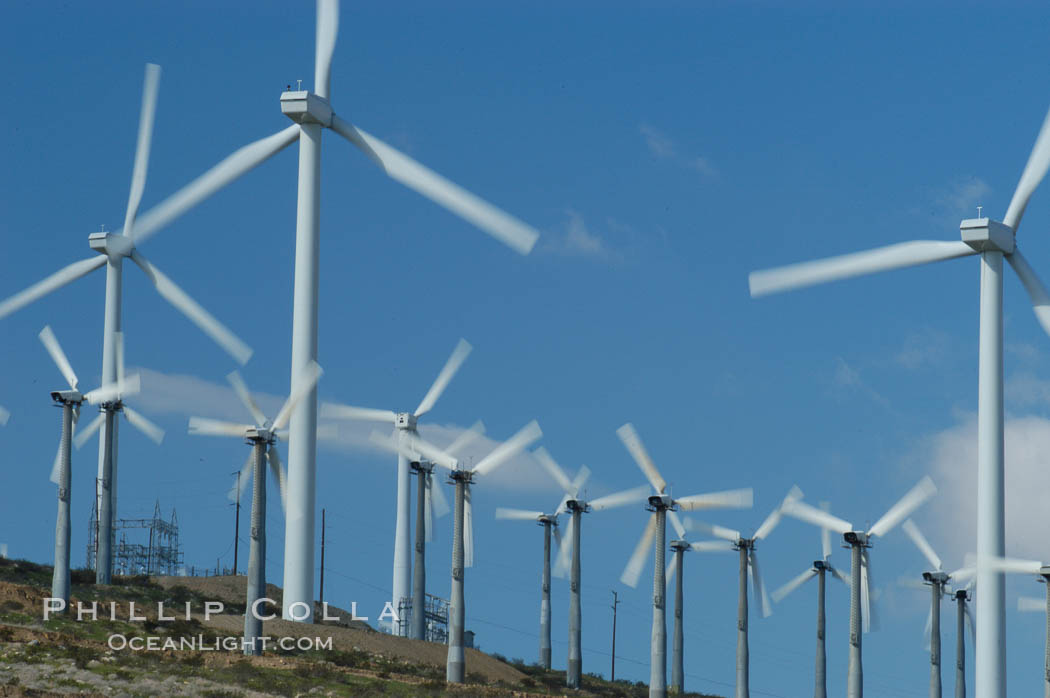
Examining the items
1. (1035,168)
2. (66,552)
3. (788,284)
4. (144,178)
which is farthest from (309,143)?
(1035,168)

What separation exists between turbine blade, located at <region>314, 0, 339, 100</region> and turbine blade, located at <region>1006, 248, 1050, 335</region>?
1689 inches

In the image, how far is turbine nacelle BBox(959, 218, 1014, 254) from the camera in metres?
65.8

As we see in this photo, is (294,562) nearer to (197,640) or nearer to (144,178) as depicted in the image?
(197,640)

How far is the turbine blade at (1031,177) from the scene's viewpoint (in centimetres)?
6391

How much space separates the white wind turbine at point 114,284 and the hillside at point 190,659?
801 cm

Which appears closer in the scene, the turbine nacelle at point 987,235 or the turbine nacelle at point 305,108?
the turbine nacelle at point 987,235

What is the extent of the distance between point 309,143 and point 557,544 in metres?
41.0

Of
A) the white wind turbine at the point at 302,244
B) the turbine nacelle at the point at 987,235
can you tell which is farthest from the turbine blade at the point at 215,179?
the turbine nacelle at the point at 987,235

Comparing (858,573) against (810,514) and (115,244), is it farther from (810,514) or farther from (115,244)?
(115,244)

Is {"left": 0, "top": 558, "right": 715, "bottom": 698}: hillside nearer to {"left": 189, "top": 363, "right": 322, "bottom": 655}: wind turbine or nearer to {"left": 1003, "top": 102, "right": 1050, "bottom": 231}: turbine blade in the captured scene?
{"left": 189, "top": 363, "right": 322, "bottom": 655}: wind turbine

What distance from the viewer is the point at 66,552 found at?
277ft

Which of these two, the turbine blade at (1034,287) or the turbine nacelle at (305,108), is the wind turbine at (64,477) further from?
the turbine blade at (1034,287)

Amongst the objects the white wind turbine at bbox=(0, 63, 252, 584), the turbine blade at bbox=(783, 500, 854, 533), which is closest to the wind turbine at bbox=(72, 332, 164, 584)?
the white wind turbine at bbox=(0, 63, 252, 584)

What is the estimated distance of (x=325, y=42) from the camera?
9725 centimetres
